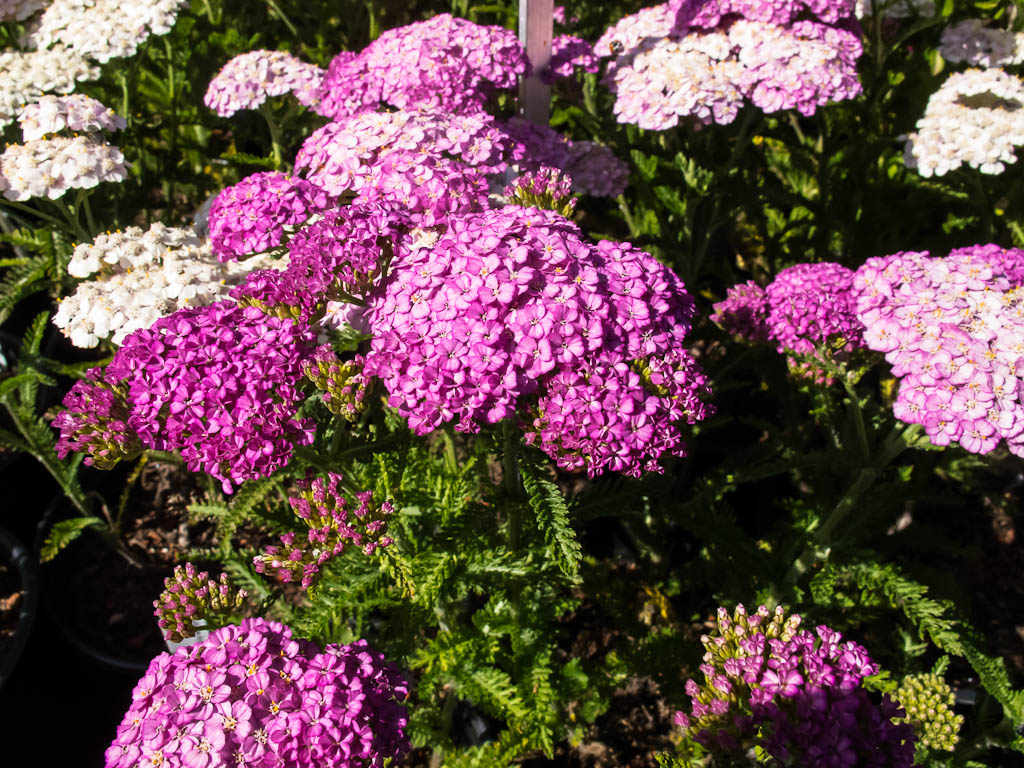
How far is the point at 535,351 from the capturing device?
4.99 ft

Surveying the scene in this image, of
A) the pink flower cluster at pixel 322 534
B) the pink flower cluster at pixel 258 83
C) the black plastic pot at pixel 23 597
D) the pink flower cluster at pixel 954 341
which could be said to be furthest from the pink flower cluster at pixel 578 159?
the black plastic pot at pixel 23 597

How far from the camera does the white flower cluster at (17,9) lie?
3.08m

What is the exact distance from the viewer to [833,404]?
7.87 ft

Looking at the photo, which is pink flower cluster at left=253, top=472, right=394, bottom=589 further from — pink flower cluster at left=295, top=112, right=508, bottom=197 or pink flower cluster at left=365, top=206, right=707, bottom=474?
pink flower cluster at left=295, top=112, right=508, bottom=197

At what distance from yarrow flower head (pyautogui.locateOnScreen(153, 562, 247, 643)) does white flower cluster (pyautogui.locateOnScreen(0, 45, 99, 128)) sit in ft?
5.84

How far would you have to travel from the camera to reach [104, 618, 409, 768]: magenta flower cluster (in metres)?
1.37

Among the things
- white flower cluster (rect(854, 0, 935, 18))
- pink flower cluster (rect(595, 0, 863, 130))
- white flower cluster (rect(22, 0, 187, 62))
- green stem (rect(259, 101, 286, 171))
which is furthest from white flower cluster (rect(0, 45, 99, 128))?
white flower cluster (rect(854, 0, 935, 18))

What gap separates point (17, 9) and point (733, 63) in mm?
2927

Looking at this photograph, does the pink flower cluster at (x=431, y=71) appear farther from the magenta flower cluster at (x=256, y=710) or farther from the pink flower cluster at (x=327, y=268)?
the magenta flower cluster at (x=256, y=710)

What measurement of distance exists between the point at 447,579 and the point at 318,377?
664mm

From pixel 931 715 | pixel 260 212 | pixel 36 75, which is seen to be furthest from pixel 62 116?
pixel 931 715

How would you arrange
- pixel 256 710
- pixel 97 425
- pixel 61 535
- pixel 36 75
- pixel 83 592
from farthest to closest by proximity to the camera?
pixel 83 592, pixel 36 75, pixel 61 535, pixel 97 425, pixel 256 710

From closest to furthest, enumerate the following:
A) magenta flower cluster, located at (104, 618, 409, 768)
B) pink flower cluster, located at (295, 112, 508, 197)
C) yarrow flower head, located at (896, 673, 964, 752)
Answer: magenta flower cluster, located at (104, 618, 409, 768) < yarrow flower head, located at (896, 673, 964, 752) < pink flower cluster, located at (295, 112, 508, 197)

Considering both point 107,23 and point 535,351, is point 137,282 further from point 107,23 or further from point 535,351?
point 107,23
